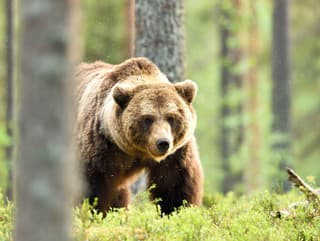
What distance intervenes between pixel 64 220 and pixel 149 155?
150 inches

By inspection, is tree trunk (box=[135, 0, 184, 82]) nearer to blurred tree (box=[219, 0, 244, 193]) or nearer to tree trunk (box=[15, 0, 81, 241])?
tree trunk (box=[15, 0, 81, 241])

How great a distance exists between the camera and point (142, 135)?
22.0ft

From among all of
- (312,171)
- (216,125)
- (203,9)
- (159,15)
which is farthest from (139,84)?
(216,125)

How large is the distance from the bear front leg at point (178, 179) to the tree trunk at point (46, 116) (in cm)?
393

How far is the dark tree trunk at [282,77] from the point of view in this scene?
14966 millimetres

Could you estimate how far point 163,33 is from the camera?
859 centimetres

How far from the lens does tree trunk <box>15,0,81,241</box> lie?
9.86ft

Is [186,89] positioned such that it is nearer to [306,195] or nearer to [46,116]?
[306,195]

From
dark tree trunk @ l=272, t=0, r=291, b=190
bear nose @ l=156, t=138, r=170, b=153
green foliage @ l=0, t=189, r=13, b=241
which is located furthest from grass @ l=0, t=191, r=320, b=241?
dark tree trunk @ l=272, t=0, r=291, b=190

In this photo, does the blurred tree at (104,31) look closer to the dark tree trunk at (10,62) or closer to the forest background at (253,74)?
the forest background at (253,74)

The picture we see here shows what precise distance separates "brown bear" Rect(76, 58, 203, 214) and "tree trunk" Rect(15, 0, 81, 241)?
3.36 m

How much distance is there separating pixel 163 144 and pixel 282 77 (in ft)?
30.9

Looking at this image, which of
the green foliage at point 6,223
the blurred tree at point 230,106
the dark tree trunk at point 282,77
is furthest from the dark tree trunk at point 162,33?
the blurred tree at point 230,106

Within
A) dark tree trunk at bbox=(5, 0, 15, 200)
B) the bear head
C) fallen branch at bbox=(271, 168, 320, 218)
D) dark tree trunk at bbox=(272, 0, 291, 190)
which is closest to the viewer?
fallen branch at bbox=(271, 168, 320, 218)
